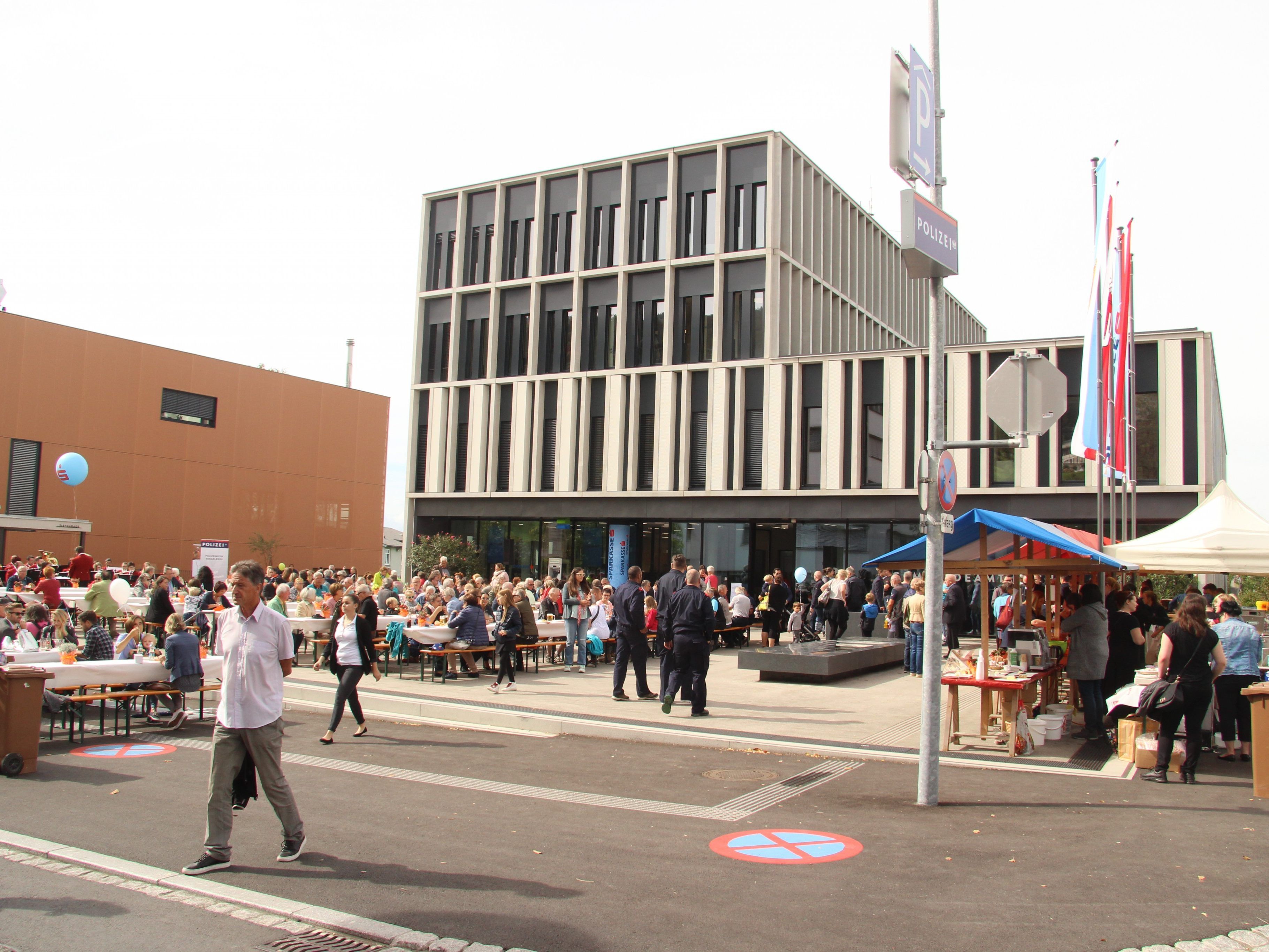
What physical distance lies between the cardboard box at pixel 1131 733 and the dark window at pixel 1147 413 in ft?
65.1

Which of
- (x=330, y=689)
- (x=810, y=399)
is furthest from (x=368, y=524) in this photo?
(x=330, y=689)

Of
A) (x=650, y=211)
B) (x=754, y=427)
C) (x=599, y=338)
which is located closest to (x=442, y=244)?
(x=599, y=338)

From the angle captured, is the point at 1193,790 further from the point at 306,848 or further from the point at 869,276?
the point at 869,276

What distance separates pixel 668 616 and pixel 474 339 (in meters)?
29.3

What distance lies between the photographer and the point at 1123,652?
39.8 ft

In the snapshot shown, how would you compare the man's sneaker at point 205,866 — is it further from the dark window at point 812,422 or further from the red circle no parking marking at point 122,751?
the dark window at point 812,422

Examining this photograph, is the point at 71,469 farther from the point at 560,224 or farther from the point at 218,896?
the point at 218,896

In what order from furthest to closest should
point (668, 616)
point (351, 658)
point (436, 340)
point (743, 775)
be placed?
point (436, 340) < point (668, 616) < point (351, 658) < point (743, 775)

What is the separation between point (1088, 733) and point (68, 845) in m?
10.2

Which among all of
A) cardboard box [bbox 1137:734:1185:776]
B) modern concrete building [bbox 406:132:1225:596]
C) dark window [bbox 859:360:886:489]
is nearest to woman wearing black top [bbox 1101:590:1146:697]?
cardboard box [bbox 1137:734:1185:776]

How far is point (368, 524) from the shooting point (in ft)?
166

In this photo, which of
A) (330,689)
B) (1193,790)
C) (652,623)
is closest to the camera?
(1193,790)

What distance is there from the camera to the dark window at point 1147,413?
2750 cm

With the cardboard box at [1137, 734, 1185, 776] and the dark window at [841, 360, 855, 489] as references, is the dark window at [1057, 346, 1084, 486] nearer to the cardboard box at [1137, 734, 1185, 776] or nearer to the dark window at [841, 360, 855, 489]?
the dark window at [841, 360, 855, 489]
